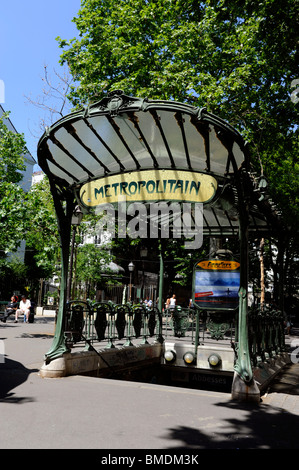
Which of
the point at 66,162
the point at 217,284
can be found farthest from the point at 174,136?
the point at 217,284

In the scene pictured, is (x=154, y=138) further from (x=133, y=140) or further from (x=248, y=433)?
(x=248, y=433)

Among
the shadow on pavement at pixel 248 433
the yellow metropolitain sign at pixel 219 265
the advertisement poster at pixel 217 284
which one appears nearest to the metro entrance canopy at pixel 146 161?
the shadow on pavement at pixel 248 433

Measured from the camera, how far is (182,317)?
39.3 ft

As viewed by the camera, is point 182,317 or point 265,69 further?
point 265,69

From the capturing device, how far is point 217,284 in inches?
395

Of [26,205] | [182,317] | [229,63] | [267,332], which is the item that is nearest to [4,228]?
[26,205]

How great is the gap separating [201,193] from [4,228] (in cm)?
1000

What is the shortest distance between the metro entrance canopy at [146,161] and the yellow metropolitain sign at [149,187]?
17 mm

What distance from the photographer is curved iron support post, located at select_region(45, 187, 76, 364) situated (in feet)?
24.4

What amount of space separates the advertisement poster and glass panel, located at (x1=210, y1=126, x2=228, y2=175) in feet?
11.4

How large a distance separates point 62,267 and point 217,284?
156 inches

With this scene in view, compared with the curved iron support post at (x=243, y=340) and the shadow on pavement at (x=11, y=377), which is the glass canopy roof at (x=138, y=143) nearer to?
the curved iron support post at (x=243, y=340)

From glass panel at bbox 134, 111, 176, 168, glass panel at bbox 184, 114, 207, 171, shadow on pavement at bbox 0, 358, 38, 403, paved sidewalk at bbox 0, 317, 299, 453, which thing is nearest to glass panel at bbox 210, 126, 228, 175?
glass panel at bbox 184, 114, 207, 171
